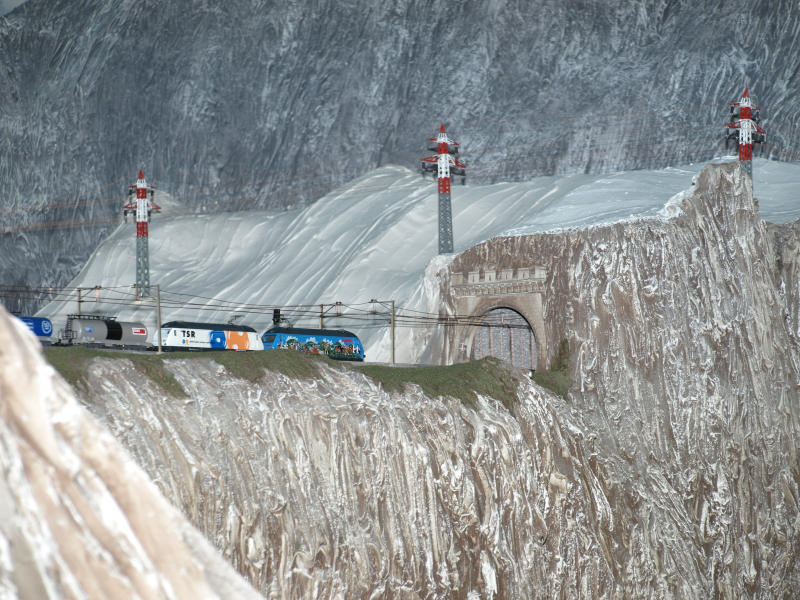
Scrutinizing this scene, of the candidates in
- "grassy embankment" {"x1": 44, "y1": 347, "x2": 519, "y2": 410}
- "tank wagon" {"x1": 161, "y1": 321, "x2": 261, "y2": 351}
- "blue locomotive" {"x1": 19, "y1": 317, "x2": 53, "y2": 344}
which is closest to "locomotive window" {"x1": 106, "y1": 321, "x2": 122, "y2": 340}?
"tank wagon" {"x1": 161, "y1": 321, "x2": 261, "y2": 351}

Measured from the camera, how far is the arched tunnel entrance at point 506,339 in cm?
5522

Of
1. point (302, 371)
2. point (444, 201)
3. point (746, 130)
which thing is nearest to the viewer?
point (302, 371)

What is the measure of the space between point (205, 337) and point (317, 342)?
596 cm

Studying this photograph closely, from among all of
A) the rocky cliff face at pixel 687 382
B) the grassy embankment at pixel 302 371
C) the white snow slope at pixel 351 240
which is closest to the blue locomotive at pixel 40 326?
the grassy embankment at pixel 302 371

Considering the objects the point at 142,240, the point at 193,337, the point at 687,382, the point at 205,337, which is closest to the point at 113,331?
the point at 193,337

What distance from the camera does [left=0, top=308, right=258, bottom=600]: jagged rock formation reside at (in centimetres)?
980

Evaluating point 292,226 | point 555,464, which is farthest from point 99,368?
point 292,226

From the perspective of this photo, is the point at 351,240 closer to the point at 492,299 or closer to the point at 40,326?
the point at 492,299

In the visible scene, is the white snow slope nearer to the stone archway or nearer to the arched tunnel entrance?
the stone archway

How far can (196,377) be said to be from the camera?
3105 centimetres

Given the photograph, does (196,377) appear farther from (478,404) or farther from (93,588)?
(93,588)

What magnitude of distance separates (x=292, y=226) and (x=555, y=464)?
4202 cm

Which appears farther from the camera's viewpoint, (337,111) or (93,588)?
(337,111)

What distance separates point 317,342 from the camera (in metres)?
52.2
